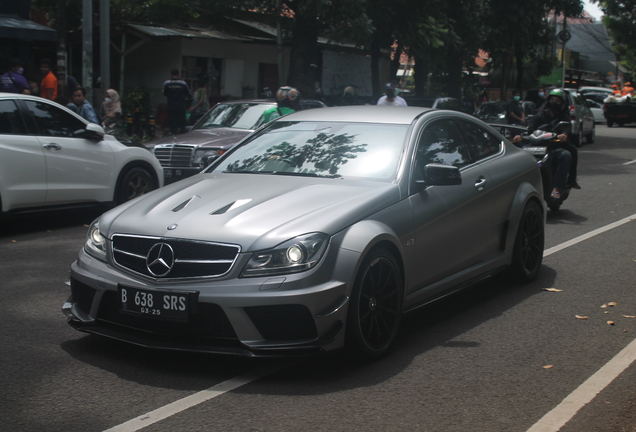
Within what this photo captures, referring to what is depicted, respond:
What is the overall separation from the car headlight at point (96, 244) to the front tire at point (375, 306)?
1.56m

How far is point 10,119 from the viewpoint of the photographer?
9102 millimetres

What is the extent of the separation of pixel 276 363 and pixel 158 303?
2.77 ft

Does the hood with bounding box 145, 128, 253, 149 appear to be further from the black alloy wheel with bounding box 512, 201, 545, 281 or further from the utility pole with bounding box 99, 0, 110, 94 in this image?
the black alloy wheel with bounding box 512, 201, 545, 281

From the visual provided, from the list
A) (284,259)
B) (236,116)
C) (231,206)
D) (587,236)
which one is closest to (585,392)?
(284,259)

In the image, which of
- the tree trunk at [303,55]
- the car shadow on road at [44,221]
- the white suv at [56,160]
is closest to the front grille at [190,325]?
the white suv at [56,160]

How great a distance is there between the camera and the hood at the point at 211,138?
12617mm

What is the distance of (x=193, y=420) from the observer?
3.94 meters

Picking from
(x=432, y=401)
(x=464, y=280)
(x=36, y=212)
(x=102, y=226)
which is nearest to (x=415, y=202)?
(x=464, y=280)

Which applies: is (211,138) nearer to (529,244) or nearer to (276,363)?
(529,244)

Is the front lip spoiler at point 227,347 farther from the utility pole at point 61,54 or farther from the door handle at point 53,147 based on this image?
the utility pole at point 61,54

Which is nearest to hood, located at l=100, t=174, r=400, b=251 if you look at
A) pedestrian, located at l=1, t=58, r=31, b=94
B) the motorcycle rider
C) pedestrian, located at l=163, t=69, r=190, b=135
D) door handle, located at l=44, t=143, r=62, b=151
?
door handle, located at l=44, t=143, r=62, b=151

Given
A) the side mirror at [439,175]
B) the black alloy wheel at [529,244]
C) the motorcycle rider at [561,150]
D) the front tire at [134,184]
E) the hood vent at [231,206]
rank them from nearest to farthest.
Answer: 1. the hood vent at [231,206]
2. the side mirror at [439,175]
3. the black alloy wheel at [529,244]
4. the front tire at [134,184]
5. the motorcycle rider at [561,150]

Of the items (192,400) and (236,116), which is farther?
(236,116)

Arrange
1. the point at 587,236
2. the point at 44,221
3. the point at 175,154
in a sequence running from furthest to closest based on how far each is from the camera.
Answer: the point at 175,154, the point at 44,221, the point at 587,236
